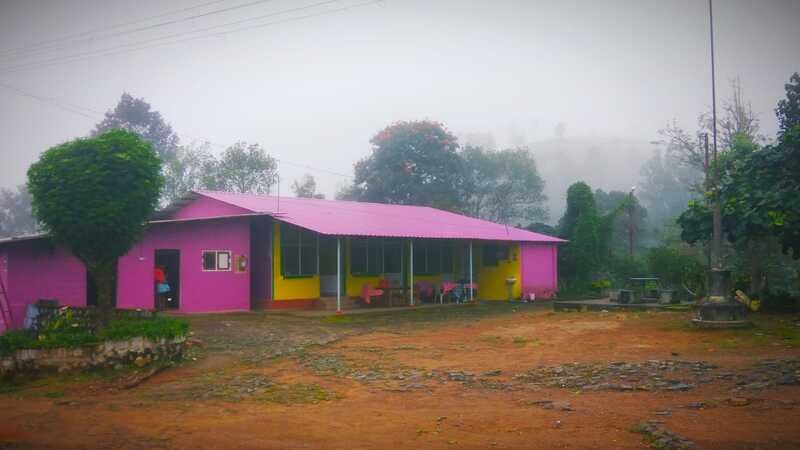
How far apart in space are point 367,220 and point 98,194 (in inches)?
446

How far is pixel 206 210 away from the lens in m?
20.0

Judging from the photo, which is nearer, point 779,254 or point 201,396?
point 201,396

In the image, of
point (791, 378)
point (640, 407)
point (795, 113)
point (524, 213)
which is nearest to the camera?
point (640, 407)

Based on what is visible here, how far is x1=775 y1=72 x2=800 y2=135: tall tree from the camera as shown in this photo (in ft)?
76.6

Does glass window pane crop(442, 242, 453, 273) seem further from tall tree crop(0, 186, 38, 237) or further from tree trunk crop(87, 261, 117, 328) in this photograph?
tall tree crop(0, 186, 38, 237)

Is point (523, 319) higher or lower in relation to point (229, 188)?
lower

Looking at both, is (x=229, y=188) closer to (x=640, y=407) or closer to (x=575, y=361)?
(x=575, y=361)

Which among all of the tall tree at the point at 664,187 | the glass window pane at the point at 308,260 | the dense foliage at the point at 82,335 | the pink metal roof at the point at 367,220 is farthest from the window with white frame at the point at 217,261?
the tall tree at the point at 664,187

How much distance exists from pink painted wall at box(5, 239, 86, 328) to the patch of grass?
11347 mm

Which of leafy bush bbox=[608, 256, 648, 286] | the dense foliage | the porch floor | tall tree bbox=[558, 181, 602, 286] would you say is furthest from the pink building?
the dense foliage

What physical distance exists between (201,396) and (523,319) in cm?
1058

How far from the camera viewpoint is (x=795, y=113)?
2333cm

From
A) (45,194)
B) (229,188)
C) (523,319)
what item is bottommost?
(523,319)

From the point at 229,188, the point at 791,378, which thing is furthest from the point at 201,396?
the point at 229,188
